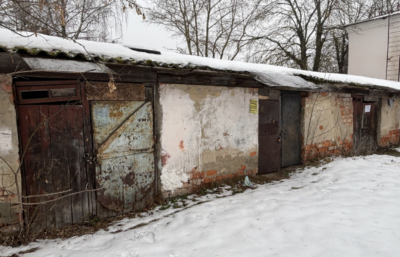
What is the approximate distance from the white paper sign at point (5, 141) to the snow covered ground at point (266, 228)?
121 centimetres

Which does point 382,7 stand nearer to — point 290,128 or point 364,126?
point 364,126

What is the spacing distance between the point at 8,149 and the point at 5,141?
0.11 metres

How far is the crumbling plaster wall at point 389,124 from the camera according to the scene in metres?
8.39

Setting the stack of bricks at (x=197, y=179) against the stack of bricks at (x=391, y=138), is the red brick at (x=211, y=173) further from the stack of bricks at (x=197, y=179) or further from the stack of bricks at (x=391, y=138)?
the stack of bricks at (x=391, y=138)

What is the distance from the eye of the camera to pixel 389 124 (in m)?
8.75

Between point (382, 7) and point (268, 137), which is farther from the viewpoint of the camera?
point (382, 7)

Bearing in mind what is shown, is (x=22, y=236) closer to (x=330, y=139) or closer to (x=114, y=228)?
(x=114, y=228)

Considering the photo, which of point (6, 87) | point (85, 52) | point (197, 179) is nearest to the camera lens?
point (6, 87)

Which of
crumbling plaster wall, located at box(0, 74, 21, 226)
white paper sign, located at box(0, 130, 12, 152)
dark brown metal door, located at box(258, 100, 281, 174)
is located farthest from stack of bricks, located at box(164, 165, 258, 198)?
white paper sign, located at box(0, 130, 12, 152)

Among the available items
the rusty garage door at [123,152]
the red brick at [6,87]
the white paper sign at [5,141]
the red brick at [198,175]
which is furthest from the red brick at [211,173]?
the red brick at [6,87]

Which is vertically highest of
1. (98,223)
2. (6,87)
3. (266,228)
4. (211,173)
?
(6,87)

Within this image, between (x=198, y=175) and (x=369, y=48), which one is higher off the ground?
(x=369, y=48)

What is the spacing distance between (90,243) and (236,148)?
3.15m

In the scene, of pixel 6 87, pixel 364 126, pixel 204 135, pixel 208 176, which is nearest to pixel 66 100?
pixel 6 87
